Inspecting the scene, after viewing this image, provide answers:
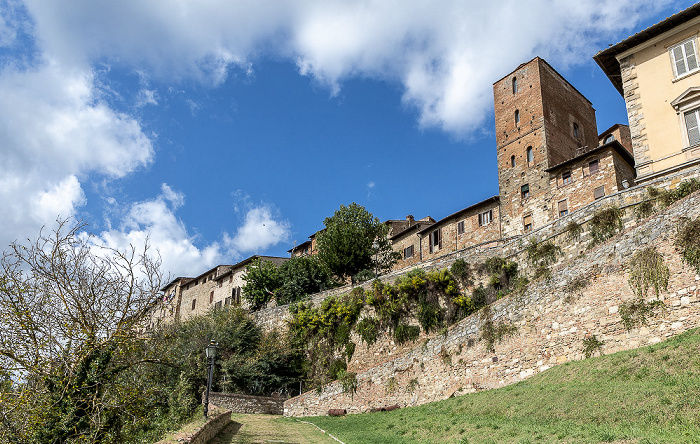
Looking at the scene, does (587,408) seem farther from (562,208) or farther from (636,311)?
(562,208)

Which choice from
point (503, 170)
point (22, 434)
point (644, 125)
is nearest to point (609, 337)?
point (644, 125)

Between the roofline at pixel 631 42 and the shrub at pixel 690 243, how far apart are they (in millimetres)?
12637

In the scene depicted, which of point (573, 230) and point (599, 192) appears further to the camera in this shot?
point (599, 192)

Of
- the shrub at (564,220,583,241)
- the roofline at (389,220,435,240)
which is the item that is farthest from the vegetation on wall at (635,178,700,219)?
the roofline at (389,220,435,240)

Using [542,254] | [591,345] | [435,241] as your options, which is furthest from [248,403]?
[435,241]

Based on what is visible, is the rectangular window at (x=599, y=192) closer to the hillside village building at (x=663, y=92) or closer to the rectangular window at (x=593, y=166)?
the rectangular window at (x=593, y=166)

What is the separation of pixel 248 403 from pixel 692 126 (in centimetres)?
2388

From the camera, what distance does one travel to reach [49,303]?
1216 cm

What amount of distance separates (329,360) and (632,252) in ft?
57.7

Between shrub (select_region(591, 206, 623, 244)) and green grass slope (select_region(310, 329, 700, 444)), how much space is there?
744 centimetres

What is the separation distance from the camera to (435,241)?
42.8 m

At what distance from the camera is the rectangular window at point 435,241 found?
42372 mm

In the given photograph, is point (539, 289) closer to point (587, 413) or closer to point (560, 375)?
point (560, 375)

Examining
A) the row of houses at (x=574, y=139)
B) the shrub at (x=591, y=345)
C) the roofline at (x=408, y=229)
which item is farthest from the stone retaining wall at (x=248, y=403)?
the roofline at (x=408, y=229)
